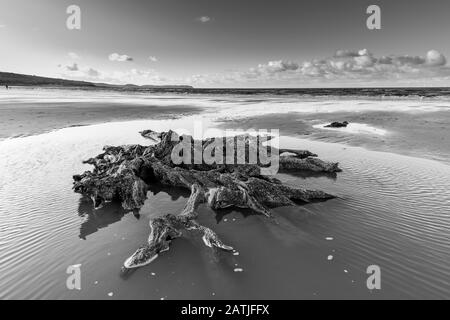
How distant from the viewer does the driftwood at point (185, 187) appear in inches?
303

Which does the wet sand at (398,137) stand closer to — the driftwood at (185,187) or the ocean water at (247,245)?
the ocean water at (247,245)

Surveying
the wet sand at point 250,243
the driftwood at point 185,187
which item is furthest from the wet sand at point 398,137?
the driftwood at point 185,187

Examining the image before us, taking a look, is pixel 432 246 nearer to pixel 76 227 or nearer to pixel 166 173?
pixel 166 173

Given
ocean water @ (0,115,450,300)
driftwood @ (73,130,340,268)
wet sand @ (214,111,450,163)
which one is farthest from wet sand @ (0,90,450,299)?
wet sand @ (214,111,450,163)

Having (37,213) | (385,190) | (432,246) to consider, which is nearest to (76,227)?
(37,213)

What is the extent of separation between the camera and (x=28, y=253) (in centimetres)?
729

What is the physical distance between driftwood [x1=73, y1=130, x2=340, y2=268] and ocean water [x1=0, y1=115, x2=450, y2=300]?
1.18ft

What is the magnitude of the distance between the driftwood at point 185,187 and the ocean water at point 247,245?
0.36 metres

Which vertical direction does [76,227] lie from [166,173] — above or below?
below

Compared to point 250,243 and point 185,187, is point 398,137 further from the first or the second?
point 250,243

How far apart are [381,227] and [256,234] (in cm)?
377
